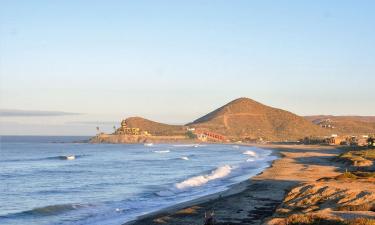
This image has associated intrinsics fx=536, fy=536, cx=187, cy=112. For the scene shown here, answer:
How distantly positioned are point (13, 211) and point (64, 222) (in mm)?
6446

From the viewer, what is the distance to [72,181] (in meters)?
54.2

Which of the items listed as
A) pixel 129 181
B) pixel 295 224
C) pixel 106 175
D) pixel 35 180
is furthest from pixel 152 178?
pixel 295 224

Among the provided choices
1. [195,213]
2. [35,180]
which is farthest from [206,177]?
[195,213]

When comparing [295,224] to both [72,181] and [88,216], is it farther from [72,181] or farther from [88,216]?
[72,181]

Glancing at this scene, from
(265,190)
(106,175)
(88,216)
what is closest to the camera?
(88,216)

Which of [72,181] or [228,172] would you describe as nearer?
[72,181]

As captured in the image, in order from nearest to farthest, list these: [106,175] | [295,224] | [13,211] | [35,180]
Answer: [295,224]
[13,211]
[35,180]
[106,175]

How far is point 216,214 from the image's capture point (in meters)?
27.5

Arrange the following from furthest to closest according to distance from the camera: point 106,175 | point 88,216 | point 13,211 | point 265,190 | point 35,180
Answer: point 106,175, point 35,180, point 265,190, point 13,211, point 88,216

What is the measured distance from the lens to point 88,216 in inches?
1222

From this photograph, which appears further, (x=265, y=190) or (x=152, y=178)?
(x=152, y=178)

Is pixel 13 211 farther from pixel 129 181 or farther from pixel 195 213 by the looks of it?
pixel 129 181

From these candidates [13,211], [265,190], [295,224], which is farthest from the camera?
[265,190]

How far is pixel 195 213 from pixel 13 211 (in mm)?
12726
